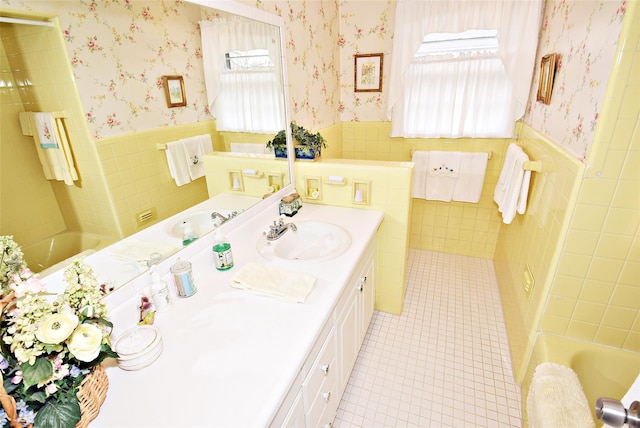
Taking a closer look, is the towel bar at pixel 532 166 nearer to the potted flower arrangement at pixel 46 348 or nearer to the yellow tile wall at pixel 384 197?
the yellow tile wall at pixel 384 197

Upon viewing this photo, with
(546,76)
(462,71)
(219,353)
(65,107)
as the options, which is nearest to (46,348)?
(219,353)

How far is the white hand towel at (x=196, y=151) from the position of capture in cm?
129

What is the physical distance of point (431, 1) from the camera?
232 centimetres

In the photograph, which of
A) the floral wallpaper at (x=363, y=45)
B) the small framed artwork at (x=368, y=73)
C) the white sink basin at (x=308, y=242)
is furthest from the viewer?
the small framed artwork at (x=368, y=73)

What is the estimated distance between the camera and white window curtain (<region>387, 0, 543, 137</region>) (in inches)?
86.6

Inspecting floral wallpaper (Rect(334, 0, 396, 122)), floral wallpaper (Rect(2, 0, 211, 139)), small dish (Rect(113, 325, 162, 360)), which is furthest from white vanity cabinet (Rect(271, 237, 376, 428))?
floral wallpaper (Rect(334, 0, 396, 122))

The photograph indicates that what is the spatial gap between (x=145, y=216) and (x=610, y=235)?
6.04ft

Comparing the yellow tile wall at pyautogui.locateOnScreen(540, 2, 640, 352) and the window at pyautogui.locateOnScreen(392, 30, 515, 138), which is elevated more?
the window at pyautogui.locateOnScreen(392, 30, 515, 138)

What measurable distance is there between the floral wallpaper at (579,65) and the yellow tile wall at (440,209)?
0.83 metres

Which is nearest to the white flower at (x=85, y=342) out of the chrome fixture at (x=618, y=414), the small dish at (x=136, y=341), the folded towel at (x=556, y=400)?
the small dish at (x=136, y=341)

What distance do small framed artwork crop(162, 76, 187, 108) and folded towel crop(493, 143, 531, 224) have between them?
1832 millimetres

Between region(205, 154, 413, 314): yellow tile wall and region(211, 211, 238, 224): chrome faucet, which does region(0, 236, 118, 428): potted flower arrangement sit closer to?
region(211, 211, 238, 224): chrome faucet

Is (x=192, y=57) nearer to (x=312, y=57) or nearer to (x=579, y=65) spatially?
(x=312, y=57)

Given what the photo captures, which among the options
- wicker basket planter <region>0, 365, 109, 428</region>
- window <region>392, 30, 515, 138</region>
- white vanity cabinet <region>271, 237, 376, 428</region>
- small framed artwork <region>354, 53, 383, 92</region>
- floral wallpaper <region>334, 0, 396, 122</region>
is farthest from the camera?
small framed artwork <region>354, 53, 383, 92</region>
